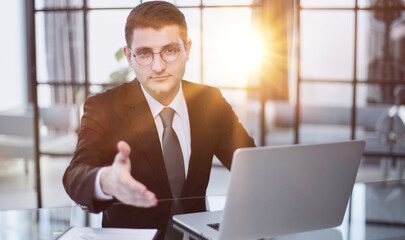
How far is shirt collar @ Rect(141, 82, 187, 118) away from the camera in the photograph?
2.07 metres

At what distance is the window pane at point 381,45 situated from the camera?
4.89m

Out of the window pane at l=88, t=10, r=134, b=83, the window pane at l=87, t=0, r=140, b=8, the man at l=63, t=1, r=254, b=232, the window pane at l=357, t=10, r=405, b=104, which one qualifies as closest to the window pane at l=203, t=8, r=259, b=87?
the window pane at l=87, t=0, r=140, b=8

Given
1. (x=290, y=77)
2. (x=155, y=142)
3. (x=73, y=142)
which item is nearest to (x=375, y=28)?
(x=290, y=77)

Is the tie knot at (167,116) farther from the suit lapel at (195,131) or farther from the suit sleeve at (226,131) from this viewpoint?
the suit sleeve at (226,131)

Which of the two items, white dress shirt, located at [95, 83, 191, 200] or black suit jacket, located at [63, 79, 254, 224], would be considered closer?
black suit jacket, located at [63, 79, 254, 224]

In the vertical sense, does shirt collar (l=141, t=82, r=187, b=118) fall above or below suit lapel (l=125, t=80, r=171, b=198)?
above

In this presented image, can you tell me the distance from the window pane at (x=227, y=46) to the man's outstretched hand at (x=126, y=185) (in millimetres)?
2557

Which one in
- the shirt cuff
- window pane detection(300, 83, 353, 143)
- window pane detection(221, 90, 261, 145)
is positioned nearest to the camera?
the shirt cuff

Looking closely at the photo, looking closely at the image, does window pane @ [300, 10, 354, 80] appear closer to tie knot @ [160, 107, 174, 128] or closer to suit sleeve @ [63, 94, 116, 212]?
tie knot @ [160, 107, 174, 128]

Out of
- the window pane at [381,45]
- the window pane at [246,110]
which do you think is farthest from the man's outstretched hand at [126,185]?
the window pane at [246,110]

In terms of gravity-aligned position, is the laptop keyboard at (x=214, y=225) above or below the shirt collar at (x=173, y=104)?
below

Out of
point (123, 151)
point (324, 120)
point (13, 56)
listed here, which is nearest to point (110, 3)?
point (123, 151)

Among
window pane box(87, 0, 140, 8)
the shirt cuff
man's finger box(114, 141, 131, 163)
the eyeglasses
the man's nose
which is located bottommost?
the shirt cuff

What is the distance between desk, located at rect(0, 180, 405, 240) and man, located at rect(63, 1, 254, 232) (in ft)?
0.43
